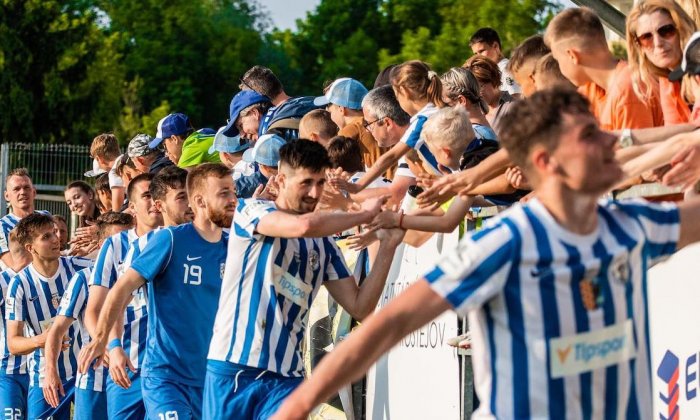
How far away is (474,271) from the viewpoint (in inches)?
172

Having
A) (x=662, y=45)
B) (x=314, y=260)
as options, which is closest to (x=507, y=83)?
(x=314, y=260)

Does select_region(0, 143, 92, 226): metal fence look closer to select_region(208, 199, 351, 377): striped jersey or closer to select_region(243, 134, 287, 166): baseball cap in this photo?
select_region(243, 134, 287, 166): baseball cap

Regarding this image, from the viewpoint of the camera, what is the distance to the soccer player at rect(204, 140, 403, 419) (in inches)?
283

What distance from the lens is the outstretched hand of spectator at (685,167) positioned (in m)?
5.12

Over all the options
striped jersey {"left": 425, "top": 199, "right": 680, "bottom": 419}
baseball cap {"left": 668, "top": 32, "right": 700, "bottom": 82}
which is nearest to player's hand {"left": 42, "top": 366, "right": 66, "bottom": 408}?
baseball cap {"left": 668, "top": 32, "right": 700, "bottom": 82}

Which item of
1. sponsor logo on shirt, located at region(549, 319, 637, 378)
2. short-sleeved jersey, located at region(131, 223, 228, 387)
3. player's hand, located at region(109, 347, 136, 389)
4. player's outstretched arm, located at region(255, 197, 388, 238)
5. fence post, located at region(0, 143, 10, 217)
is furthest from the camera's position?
fence post, located at region(0, 143, 10, 217)

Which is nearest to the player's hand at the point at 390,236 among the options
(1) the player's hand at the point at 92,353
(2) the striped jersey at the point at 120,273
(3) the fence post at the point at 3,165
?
(1) the player's hand at the point at 92,353

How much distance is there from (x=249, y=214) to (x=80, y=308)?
12.2ft

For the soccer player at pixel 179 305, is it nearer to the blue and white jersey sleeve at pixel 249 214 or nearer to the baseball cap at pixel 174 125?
the blue and white jersey sleeve at pixel 249 214

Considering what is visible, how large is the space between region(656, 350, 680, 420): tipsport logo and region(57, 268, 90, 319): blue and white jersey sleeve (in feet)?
17.9

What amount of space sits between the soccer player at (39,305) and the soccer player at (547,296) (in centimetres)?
741

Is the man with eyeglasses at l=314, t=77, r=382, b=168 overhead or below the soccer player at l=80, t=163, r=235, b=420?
overhead

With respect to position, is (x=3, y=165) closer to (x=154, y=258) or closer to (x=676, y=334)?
(x=154, y=258)

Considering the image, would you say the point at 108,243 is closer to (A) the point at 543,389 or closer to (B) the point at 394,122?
→ (B) the point at 394,122
